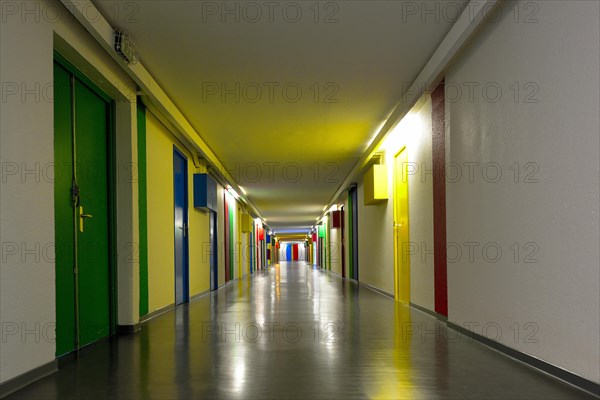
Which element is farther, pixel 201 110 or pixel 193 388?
pixel 201 110

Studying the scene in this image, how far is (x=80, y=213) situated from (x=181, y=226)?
398 centimetres

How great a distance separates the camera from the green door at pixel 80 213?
13.1ft

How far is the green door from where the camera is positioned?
158 inches

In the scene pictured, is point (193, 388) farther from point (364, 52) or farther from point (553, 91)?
point (364, 52)

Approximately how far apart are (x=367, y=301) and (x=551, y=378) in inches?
206

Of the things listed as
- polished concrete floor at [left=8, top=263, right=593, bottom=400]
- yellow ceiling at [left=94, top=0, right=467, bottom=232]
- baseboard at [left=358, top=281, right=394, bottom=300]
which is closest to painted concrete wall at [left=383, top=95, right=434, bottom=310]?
yellow ceiling at [left=94, top=0, right=467, bottom=232]

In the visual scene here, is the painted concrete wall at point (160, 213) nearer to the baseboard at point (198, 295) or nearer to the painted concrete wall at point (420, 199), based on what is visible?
the baseboard at point (198, 295)

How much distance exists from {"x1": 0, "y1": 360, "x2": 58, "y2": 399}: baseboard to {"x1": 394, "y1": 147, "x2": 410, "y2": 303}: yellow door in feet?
17.8

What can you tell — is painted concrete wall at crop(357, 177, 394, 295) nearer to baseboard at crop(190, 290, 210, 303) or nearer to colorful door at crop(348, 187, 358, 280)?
colorful door at crop(348, 187, 358, 280)

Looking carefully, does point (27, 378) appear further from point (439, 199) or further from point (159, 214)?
point (439, 199)

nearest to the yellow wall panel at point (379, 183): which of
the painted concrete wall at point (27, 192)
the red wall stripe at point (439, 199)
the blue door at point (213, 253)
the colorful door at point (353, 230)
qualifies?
A: the red wall stripe at point (439, 199)

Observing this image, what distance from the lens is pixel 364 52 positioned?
197 inches

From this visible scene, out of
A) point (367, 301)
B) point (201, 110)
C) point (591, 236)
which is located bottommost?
point (367, 301)

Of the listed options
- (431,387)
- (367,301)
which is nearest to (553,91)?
(431,387)
